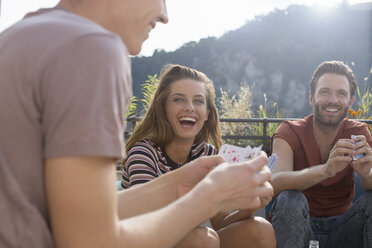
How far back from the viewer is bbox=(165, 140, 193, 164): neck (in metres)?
2.50

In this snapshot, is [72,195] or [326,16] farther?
[326,16]

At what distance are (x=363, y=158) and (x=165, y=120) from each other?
4.18 ft

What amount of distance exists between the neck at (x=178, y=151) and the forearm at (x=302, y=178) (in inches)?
25.1

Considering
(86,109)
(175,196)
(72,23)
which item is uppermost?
(72,23)

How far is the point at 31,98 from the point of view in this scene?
27.8 inches

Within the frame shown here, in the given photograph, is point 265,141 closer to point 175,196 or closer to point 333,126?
point 333,126

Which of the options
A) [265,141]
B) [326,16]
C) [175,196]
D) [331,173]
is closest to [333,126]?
[331,173]

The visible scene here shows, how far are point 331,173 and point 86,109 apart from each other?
2078 millimetres

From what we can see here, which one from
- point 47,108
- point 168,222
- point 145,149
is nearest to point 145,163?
point 145,149

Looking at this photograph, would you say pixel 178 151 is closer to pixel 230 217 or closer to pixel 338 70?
pixel 230 217

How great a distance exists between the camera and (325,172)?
8.03 ft

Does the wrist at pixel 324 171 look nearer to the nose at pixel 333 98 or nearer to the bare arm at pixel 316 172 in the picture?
the bare arm at pixel 316 172

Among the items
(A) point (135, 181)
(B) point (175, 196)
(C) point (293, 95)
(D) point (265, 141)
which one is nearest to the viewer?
(B) point (175, 196)

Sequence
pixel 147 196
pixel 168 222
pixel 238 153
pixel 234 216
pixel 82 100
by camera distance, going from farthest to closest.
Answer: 1. pixel 234 216
2. pixel 238 153
3. pixel 147 196
4. pixel 168 222
5. pixel 82 100
